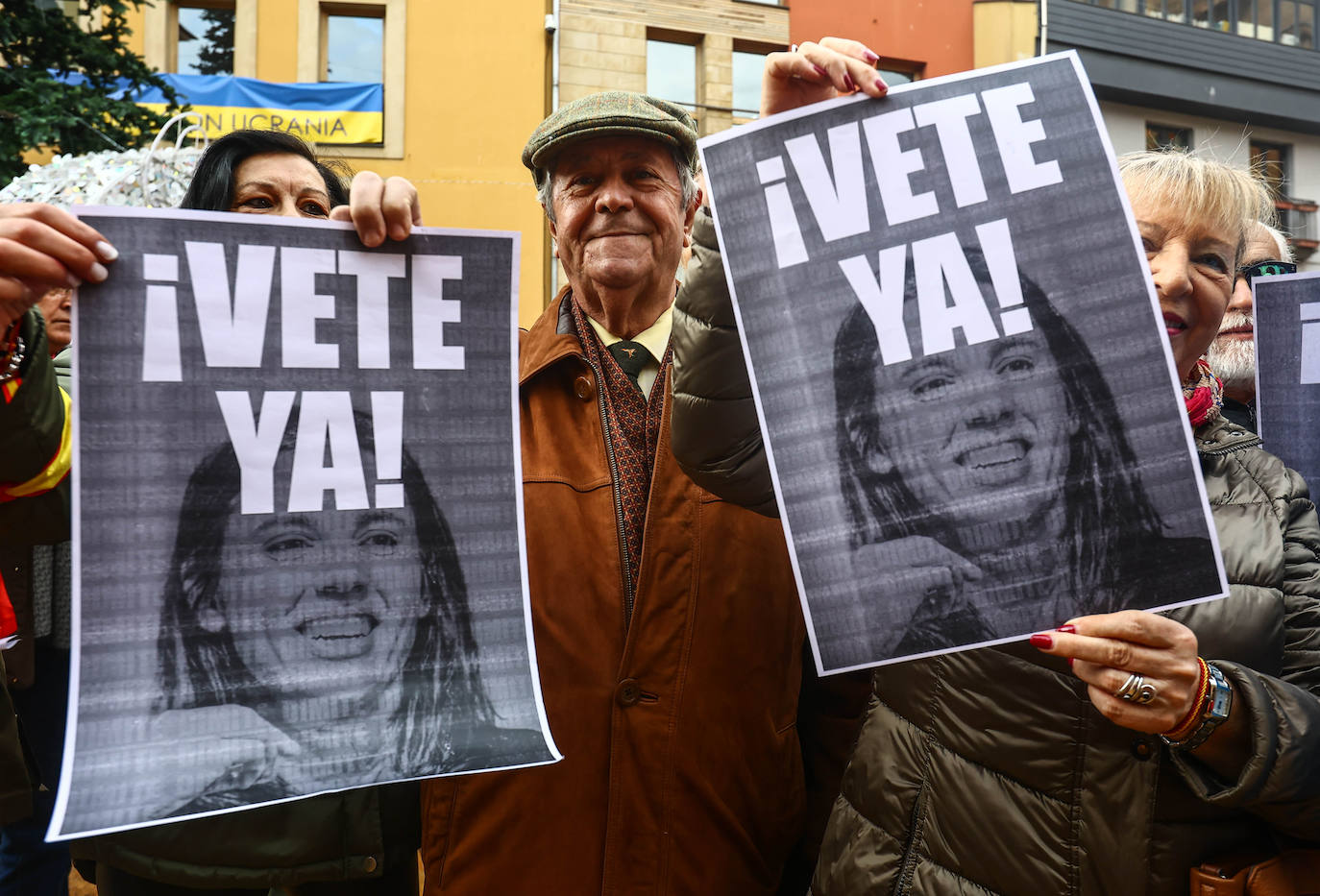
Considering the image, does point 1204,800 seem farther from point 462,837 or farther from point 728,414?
point 462,837

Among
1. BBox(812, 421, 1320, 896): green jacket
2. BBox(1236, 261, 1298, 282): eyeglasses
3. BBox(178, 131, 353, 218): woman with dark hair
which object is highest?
BBox(178, 131, 353, 218): woman with dark hair

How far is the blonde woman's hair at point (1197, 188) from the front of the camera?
1335mm

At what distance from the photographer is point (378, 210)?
1.11 metres

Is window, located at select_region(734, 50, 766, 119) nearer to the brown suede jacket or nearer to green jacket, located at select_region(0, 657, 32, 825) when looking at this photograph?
the brown suede jacket

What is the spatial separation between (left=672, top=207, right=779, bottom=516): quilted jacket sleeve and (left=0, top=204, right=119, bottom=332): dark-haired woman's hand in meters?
0.66

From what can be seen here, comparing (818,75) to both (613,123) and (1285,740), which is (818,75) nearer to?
(613,123)

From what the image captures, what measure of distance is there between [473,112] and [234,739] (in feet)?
38.5

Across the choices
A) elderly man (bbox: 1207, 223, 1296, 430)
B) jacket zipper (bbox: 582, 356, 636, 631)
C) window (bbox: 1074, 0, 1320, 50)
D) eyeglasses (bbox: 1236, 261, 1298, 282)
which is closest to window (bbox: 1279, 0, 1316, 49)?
window (bbox: 1074, 0, 1320, 50)

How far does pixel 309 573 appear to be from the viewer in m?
1.08

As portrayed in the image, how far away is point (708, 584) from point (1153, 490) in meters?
0.70

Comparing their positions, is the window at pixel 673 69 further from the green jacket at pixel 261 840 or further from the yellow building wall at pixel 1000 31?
the green jacket at pixel 261 840

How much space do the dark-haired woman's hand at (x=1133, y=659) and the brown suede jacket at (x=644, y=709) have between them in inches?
24.7

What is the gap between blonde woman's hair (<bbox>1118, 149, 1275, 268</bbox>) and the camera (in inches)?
52.6

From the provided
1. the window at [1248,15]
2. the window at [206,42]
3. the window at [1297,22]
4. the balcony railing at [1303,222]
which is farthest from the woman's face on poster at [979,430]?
the window at [1297,22]
